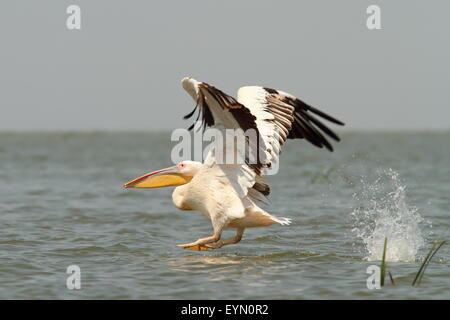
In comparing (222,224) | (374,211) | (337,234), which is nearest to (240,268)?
(222,224)

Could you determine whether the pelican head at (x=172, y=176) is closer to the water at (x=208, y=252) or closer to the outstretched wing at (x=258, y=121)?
the outstretched wing at (x=258, y=121)

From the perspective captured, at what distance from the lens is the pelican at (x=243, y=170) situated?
7.51 meters

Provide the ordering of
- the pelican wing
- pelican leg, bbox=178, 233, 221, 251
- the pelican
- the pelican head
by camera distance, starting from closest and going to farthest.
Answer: the pelican wing
the pelican
pelican leg, bbox=178, 233, 221, 251
the pelican head

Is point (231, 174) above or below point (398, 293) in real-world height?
above

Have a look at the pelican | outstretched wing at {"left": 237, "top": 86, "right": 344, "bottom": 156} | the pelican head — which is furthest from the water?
outstretched wing at {"left": 237, "top": 86, "right": 344, "bottom": 156}

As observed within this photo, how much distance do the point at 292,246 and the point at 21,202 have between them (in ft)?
20.6

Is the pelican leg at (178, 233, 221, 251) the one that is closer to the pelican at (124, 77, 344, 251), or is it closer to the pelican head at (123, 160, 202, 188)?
the pelican at (124, 77, 344, 251)

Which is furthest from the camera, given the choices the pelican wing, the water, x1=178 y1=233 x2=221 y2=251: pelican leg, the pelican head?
the pelican head

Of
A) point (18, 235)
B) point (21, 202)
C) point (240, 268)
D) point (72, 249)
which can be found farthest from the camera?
point (21, 202)

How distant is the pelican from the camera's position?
7508mm

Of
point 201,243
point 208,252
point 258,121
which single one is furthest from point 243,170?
point 208,252

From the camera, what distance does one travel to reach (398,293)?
6.29 meters
